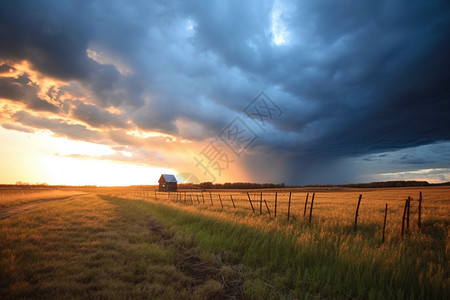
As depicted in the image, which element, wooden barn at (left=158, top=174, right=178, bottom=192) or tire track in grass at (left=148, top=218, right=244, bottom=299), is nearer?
tire track in grass at (left=148, top=218, right=244, bottom=299)

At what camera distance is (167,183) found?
71.1 meters

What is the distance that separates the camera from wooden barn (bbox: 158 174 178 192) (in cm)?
7081

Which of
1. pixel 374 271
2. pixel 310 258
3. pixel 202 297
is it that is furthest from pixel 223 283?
pixel 374 271

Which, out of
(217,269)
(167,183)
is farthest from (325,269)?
(167,183)

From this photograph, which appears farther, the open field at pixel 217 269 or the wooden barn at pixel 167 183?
the wooden barn at pixel 167 183

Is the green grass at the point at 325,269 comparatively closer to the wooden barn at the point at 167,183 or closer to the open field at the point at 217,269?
the open field at the point at 217,269

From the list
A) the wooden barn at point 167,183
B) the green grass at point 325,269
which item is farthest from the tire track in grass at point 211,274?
the wooden barn at point 167,183

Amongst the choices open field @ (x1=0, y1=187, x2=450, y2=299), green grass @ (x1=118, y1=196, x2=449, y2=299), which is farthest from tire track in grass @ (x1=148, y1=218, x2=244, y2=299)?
green grass @ (x1=118, y1=196, x2=449, y2=299)

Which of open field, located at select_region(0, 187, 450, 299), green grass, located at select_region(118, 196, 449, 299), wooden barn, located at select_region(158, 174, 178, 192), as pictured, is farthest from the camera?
wooden barn, located at select_region(158, 174, 178, 192)

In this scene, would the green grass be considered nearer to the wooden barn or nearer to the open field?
the open field

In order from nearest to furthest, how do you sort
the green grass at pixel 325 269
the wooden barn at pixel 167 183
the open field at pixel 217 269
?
the open field at pixel 217 269, the green grass at pixel 325 269, the wooden barn at pixel 167 183

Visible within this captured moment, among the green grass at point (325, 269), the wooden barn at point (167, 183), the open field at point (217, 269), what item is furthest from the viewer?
the wooden barn at point (167, 183)

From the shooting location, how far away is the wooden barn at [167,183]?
232 feet

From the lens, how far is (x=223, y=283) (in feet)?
15.4
